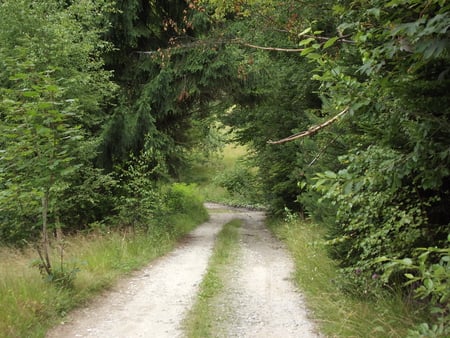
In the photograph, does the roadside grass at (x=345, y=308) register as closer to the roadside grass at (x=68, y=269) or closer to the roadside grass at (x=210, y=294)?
the roadside grass at (x=210, y=294)

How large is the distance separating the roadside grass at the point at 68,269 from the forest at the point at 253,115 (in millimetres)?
437

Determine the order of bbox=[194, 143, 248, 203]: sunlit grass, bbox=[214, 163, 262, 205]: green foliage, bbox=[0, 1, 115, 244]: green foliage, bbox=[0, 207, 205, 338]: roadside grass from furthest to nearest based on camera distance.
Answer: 1. bbox=[194, 143, 248, 203]: sunlit grass
2. bbox=[214, 163, 262, 205]: green foliage
3. bbox=[0, 1, 115, 244]: green foliage
4. bbox=[0, 207, 205, 338]: roadside grass

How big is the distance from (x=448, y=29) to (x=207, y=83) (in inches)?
395

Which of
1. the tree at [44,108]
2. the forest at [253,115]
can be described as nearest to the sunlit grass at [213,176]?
the forest at [253,115]

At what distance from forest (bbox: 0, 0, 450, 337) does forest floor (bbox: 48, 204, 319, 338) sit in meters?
1.02

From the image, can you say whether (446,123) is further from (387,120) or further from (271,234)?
(271,234)

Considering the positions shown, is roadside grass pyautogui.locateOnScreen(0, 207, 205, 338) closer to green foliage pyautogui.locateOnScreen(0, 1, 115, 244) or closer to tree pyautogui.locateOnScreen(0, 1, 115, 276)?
tree pyautogui.locateOnScreen(0, 1, 115, 276)

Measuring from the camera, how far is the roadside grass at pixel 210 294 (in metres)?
5.51

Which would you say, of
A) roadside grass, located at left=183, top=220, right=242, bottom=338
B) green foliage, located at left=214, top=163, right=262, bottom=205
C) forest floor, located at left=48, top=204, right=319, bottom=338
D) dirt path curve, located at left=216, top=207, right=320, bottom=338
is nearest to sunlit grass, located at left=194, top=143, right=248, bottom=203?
green foliage, located at left=214, top=163, right=262, bottom=205

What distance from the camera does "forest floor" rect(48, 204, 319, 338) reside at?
553 cm

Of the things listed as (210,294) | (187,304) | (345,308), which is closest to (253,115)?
(210,294)

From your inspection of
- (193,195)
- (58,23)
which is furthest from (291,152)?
(58,23)

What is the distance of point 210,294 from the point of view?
711cm

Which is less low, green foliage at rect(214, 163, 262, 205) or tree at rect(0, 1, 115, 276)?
tree at rect(0, 1, 115, 276)
